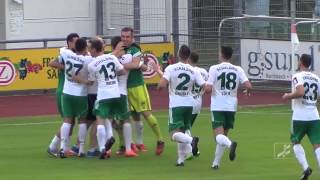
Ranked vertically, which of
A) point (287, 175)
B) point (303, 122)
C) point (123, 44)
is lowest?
point (287, 175)

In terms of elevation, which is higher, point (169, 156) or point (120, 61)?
point (120, 61)

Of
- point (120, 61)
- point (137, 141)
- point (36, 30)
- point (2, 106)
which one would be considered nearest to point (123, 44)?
point (120, 61)

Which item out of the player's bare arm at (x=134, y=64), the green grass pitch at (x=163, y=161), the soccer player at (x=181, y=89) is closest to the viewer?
the green grass pitch at (x=163, y=161)

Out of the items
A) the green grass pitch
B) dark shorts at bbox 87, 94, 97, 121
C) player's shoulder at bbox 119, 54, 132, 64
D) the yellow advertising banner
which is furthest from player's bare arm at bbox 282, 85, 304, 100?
the yellow advertising banner

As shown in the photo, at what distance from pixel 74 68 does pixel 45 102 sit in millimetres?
10749

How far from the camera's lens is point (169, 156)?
1548 centimetres

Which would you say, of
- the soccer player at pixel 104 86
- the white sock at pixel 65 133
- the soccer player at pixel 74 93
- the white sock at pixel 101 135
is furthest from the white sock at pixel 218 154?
the white sock at pixel 65 133

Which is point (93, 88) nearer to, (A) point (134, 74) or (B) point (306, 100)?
(A) point (134, 74)

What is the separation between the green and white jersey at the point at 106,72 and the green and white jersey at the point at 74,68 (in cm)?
24

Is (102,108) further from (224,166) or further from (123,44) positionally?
(224,166)

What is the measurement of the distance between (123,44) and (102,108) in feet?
4.13

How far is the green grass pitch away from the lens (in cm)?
1337

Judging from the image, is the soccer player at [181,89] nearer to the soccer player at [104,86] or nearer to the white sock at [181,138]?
the white sock at [181,138]

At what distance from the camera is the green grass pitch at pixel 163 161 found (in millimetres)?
13367
